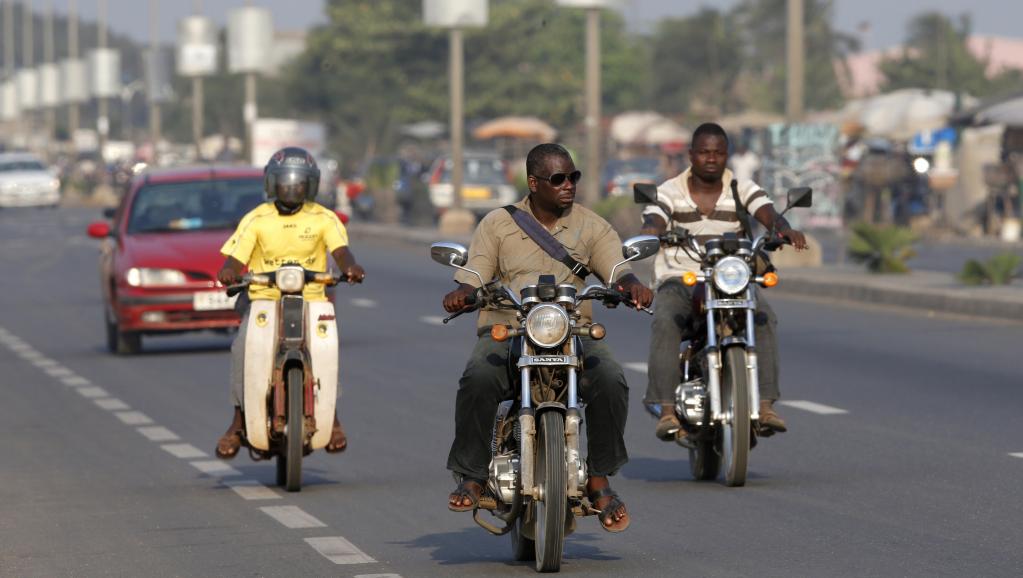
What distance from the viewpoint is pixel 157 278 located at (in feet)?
63.9

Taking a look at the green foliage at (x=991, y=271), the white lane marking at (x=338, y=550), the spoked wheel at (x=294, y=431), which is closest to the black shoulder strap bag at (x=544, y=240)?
the white lane marking at (x=338, y=550)

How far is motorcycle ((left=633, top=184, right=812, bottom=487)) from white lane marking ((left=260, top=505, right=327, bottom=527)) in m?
1.82

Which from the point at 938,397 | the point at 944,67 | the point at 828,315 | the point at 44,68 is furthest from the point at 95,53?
the point at 938,397

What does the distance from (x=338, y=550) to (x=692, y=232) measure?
2955mm

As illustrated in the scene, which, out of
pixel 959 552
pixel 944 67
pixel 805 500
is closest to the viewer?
pixel 959 552

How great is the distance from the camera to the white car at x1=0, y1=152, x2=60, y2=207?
71.6 metres

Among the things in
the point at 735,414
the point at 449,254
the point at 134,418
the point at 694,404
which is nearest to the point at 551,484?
the point at 449,254

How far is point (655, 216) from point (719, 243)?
0.51m

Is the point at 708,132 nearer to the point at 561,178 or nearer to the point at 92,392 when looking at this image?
the point at 561,178

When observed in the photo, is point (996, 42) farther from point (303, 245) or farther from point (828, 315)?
point (303, 245)

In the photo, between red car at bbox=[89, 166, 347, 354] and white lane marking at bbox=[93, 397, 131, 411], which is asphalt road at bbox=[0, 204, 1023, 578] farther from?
red car at bbox=[89, 166, 347, 354]

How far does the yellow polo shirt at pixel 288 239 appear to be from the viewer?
1120cm

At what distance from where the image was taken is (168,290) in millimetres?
19406

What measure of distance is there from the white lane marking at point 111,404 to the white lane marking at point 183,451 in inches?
89.7
